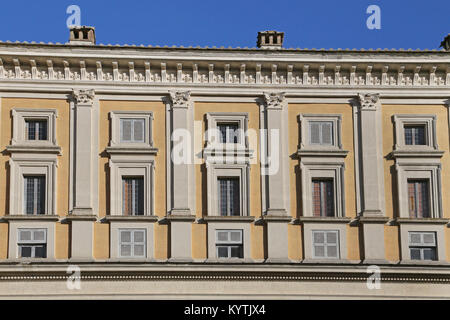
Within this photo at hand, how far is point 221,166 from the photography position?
39.4 meters

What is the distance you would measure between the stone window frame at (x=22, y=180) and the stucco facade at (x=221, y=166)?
52 millimetres

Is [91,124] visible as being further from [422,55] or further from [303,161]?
[422,55]

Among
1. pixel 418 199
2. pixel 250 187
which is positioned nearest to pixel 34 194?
pixel 250 187

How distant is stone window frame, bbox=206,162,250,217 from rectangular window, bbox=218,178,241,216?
18 centimetres

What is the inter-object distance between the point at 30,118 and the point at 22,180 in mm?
2429

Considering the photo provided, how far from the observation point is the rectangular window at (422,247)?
3900 centimetres

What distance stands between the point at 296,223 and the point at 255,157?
116 inches

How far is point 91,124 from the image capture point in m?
39.6

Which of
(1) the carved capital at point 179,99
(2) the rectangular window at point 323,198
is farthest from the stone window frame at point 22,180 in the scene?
(2) the rectangular window at point 323,198

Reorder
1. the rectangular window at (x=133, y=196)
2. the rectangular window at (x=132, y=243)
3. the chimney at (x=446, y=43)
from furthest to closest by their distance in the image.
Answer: the chimney at (x=446, y=43) → the rectangular window at (x=133, y=196) → the rectangular window at (x=132, y=243)

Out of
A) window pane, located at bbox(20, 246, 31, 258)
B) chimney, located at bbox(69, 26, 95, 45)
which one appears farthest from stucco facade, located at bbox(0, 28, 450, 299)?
chimney, located at bbox(69, 26, 95, 45)

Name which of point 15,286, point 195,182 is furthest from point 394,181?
point 15,286

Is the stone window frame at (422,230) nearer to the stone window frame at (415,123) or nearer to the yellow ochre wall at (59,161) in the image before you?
the stone window frame at (415,123)

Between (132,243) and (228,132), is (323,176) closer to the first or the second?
(228,132)
